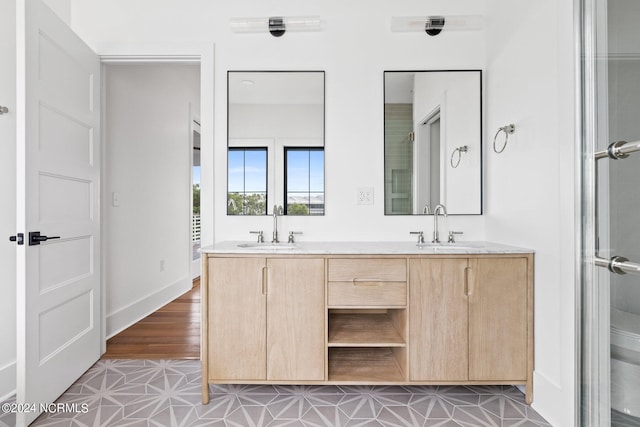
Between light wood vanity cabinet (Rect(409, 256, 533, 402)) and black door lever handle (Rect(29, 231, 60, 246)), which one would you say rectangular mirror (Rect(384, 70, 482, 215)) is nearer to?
light wood vanity cabinet (Rect(409, 256, 533, 402))

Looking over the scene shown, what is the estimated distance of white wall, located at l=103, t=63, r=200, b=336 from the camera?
9.18 ft

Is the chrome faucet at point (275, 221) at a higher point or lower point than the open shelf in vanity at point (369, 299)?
higher

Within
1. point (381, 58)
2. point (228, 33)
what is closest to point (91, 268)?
point (228, 33)

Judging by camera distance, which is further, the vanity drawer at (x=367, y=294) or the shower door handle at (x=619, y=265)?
the vanity drawer at (x=367, y=294)

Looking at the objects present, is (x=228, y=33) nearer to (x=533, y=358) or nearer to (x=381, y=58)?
(x=381, y=58)

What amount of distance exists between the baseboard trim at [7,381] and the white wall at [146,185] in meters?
0.74

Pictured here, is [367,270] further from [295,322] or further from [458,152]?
[458,152]

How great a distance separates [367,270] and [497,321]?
0.74m

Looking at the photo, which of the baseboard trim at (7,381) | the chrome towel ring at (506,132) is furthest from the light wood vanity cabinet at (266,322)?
the chrome towel ring at (506,132)

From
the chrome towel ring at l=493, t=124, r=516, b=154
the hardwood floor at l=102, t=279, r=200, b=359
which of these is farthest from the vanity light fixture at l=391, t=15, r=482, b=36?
the hardwood floor at l=102, t=279, r=200, b=359

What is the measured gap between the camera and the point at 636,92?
1.13m

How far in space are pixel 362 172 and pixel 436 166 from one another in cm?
50

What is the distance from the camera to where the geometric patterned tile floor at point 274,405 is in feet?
5.56

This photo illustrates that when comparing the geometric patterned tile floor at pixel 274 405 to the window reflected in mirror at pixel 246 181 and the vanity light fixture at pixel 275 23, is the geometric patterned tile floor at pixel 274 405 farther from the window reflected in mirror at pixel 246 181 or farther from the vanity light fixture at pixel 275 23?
the vanity light fixture at pixel 275 23
